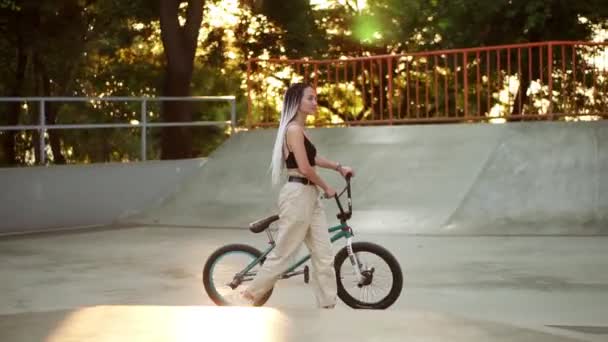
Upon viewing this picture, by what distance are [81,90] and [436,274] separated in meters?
28.0

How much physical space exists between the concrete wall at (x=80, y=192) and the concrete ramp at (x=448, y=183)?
0.43m

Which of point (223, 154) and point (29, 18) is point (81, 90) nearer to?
point (29, 18)

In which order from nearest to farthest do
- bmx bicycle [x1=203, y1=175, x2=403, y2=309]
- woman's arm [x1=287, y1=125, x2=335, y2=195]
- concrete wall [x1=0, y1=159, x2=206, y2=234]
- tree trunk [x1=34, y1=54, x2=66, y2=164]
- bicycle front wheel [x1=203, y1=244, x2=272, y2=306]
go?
woman's arm [x1=287, y1=125, x2=335, y2=195], bmx bicycle [x1=203, y1=175, x2=403, y2=309], bicycle front wheel [x1=203, y1=244, x2=272, y2=306], concrete wall [x1=0, y1=159, x2=206, y2=234], tree trunk [x1=34, y1=54, x2=66, y2=164]

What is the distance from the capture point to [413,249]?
14672 millimetres

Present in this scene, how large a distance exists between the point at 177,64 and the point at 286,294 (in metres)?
14.4

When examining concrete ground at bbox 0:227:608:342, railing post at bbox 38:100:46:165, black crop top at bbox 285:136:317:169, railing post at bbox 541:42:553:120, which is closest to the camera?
concrete ground at bbox 0:227:608:342

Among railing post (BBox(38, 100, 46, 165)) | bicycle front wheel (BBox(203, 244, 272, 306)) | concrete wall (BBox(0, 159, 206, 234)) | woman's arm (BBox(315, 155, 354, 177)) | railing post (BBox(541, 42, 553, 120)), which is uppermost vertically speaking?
railing post (BBox(541, 42, 553, 120))

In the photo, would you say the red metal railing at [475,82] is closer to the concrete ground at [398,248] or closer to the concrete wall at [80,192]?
the concrete ground at [398,248]

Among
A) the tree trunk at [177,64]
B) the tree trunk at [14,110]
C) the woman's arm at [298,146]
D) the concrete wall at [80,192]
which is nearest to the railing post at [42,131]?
the concrete wall at [80,192]

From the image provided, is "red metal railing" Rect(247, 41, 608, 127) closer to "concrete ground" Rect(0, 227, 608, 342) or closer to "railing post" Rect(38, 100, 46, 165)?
"concrete ground" Rect(0, 227, 608, 342)

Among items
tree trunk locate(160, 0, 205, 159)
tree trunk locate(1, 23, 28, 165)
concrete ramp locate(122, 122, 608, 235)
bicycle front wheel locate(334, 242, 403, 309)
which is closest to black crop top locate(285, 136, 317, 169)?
bicycle front wheel locate(334, 242, 403, 309)

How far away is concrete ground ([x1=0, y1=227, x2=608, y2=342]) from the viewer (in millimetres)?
6715

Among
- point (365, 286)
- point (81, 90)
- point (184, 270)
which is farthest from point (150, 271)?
point (81, 90)

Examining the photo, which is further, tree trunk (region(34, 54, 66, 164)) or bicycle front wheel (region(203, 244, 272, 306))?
tree trunk (region(34, 54, 66, 164))
